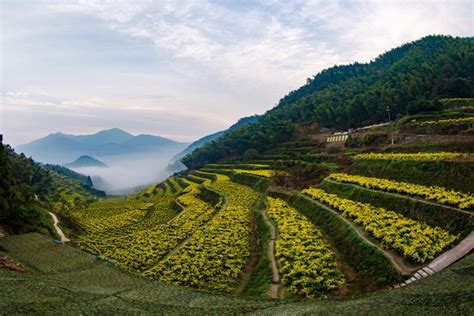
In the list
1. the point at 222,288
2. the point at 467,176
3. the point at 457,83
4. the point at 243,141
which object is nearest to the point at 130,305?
the point at 222,288

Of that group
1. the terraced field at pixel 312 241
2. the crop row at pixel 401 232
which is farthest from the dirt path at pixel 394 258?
the crop row at pixel 401 232

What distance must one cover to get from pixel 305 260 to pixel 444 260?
5.42 metres

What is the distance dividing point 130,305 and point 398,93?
57635mm

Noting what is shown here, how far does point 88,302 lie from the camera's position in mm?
9539

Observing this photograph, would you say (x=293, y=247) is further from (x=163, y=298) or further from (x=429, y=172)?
(x=429, y=172)

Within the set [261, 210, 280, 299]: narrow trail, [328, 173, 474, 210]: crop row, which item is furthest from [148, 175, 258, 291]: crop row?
[328, 173, 474, 210]: crop row

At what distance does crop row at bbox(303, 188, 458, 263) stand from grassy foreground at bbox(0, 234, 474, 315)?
164 centimetres

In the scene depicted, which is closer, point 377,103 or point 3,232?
point 3,232

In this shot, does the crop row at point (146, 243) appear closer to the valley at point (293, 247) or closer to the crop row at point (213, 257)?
the valley at point (293, 247)

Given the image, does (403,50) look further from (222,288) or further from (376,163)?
(222,288)

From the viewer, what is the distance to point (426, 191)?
1764 centimetres

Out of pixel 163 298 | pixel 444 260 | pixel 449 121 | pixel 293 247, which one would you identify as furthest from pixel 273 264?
pixel 449 121

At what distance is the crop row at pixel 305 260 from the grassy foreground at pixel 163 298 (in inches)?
77.6

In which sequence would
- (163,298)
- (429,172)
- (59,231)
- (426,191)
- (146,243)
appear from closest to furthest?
(163,298)
(426,191)
(429,172)
(146,243)
(59,231)
